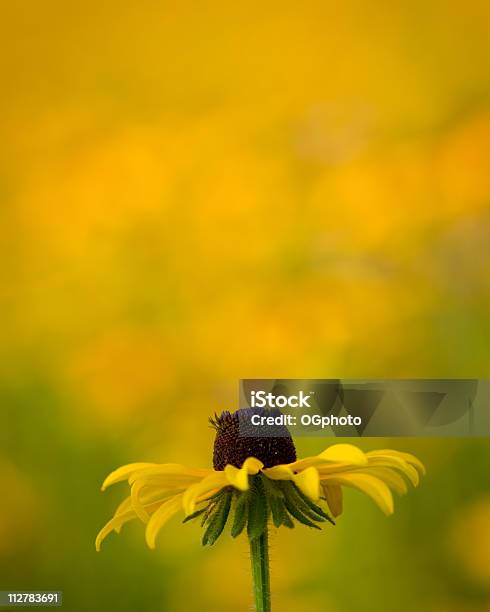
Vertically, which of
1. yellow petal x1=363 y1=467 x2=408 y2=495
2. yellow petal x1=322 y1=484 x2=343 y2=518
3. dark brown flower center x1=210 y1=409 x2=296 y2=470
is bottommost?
yellow petal x1=322 y1=484 x2=343 y2=518

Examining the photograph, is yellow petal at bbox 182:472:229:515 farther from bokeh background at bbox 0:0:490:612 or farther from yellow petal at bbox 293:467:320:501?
bokeh background at bbox 0:0:490:612

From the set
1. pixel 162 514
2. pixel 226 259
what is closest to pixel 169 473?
pixel 162 514

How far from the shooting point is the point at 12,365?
0.96m

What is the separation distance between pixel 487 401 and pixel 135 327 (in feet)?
1.12

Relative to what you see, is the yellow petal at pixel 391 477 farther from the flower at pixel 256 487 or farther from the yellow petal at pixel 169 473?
the yellow petal at pixel 169 473

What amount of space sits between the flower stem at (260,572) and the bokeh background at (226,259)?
11.1 inches

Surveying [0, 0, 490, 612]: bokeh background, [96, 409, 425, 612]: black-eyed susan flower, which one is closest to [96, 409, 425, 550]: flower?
[96, 409, 425, 612]: black-eyed susan flower

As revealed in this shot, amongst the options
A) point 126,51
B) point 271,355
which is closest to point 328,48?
point 126,51

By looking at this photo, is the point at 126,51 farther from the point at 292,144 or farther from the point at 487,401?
the point at 487,401

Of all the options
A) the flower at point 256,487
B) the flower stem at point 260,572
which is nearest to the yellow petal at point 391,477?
the flower at point 256,487

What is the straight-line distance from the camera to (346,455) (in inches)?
24.8

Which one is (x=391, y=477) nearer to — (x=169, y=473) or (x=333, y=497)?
(x=333, y=497)

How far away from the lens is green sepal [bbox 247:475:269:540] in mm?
655

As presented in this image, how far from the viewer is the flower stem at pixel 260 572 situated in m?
0.66
